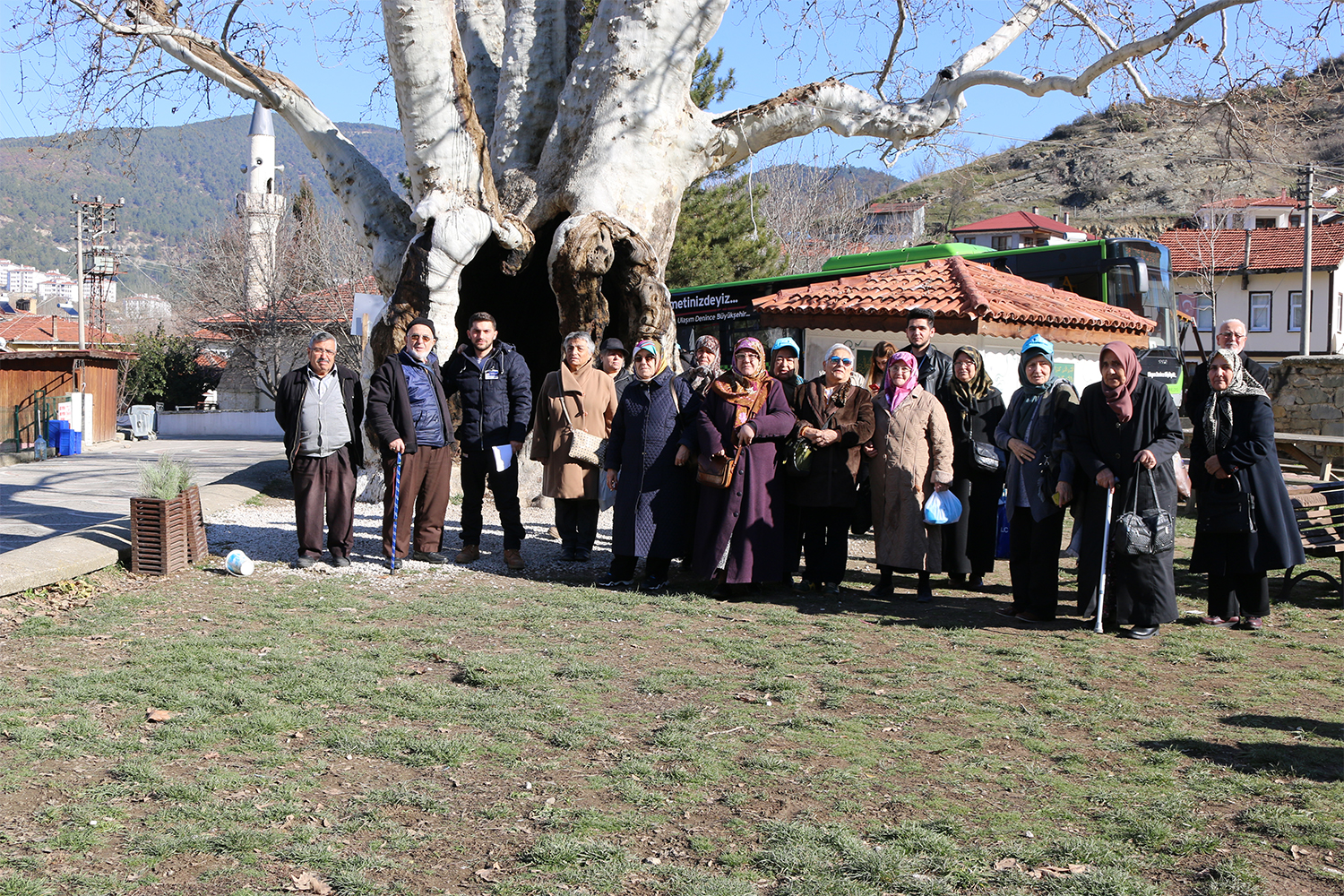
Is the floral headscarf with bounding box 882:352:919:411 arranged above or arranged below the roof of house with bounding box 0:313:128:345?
below

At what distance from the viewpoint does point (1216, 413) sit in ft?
21.2

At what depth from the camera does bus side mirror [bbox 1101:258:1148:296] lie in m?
17.5

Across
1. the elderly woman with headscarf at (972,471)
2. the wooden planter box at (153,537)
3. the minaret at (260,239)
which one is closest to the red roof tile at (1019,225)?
the minaret at (260,239)

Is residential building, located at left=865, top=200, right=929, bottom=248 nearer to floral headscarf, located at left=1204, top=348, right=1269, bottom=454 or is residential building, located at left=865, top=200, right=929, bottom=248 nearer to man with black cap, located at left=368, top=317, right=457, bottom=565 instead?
man with black cap, located at left=368, top=317, right=457, bottom=565

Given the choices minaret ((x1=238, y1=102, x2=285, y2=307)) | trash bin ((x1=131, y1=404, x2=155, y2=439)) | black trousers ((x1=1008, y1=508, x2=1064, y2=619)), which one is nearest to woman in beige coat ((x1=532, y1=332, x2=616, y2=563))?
black trousers ((x1=1008, y1=508, x2=1064, y2=619))

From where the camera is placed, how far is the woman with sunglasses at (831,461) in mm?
7086

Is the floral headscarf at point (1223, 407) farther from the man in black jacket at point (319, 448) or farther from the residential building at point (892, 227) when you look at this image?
the residential building at point (892, 227)

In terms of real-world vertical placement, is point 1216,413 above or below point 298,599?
above

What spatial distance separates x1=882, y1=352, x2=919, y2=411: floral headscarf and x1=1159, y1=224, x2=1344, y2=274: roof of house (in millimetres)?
41207

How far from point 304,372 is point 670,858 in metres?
5.41

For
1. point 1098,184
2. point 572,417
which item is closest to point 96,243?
point 572,417

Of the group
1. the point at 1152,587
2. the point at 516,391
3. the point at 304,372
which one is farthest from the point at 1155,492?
the point at 304,372

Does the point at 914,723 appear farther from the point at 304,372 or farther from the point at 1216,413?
the point at 304,372

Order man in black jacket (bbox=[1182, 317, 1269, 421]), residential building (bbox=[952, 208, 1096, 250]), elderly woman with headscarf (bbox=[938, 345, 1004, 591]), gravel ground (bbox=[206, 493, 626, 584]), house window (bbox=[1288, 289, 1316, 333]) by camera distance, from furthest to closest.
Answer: residential building (bbox=[952, 208, 1096, 250]), house window (bbox=[1288, 289, 1316, 333]), gravel ground (bbox=[206, 493, 626, 584]), elderly woman with headscarf (bbox=[938, 345, 1004, 591]), man in black jacket (bbox=[1182, 317, 1269, 421])
